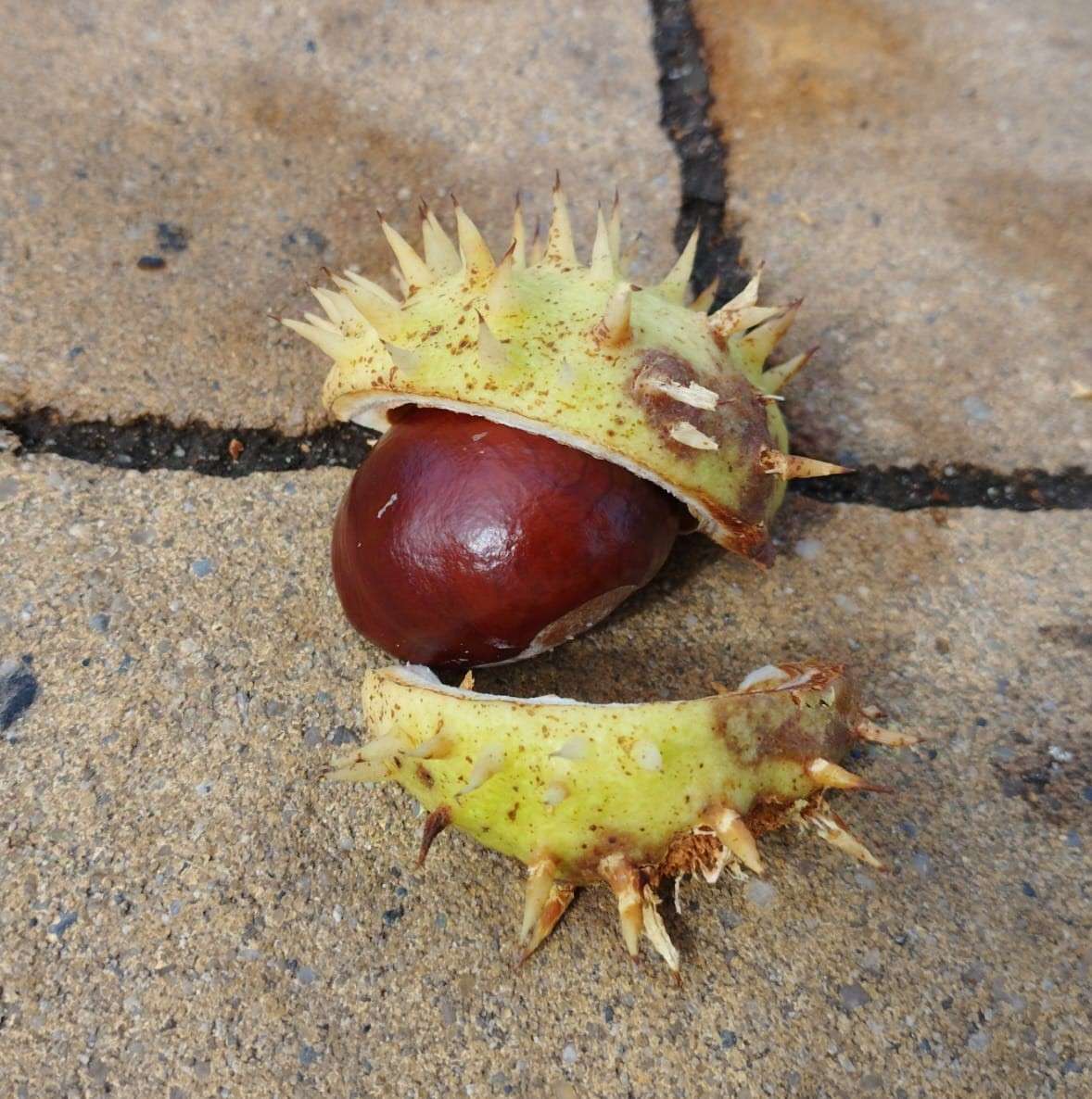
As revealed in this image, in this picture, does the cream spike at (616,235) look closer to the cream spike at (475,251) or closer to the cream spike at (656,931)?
the cream spike at (475,251)

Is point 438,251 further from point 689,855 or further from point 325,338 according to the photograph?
point 689,855

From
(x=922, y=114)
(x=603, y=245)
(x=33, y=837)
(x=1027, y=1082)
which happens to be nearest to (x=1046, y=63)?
(x=922, y=114)

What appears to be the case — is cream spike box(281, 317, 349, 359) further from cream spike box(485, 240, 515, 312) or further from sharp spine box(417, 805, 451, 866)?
sharp spine box(417, 805, 451, 866)

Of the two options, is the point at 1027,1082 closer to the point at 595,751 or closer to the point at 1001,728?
the point at 1001,728

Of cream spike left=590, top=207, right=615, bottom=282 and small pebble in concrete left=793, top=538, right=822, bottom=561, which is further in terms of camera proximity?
small pebble in concrete left=793, top=538, right=822, bottom=561

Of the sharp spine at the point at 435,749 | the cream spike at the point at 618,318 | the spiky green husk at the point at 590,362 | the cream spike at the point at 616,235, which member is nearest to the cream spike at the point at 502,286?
the spiky green husk at the point at 590,362

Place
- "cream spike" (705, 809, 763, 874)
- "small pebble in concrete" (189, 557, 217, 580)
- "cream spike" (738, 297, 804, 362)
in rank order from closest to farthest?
"cream spike" (705, 809, 763, 874) < "cream spike" (738, 297, 804, 362) < "small pebble in concrete" (189, 557, 217, 580)

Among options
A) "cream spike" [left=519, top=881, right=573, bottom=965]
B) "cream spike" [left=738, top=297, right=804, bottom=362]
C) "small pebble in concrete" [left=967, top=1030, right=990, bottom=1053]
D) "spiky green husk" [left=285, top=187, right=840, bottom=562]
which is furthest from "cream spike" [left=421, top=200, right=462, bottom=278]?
"small pebble in concrete" [left=967, top=1030, right=990, bottom=1053]

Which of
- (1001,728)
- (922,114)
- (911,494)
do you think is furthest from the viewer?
(922,114)
